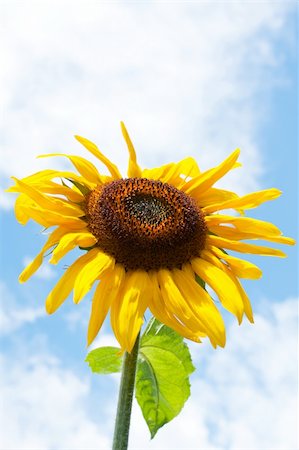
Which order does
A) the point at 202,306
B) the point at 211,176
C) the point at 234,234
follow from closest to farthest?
the point at 202,306, the point at 234,234, the point at 211,176

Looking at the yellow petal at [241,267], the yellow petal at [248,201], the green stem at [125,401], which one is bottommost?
the green stem at [125,401]

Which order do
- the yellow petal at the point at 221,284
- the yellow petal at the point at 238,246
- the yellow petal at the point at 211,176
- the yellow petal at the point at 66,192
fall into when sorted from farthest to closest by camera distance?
the yellow petal at the point at 211,176 → the yellow petal at the point at 66,192 → the yellow petal at the point at 238,246 → the yellow petal at the point at 221,284

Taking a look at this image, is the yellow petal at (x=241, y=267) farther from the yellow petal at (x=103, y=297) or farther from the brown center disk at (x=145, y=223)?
the yellow petal at (x=103, y=297)

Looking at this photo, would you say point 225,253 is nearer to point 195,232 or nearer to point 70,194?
point 195,232

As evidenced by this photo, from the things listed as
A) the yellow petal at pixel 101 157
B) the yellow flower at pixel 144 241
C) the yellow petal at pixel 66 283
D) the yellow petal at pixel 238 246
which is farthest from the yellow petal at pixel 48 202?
the yellow petal at pixel 238 246

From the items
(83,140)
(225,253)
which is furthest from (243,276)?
(83,140)

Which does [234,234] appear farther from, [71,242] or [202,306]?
[71,242]

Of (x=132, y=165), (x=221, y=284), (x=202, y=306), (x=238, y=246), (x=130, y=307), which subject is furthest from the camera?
→ (x=132, y=165)

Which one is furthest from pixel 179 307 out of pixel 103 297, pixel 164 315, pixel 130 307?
pixel 103 297
